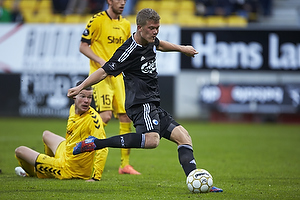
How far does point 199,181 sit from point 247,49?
44.5 feet

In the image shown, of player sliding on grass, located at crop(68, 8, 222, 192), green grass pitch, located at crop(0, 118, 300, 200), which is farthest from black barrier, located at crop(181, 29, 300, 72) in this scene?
player sliding on grass, located at crop(68, 8, 222, 192)

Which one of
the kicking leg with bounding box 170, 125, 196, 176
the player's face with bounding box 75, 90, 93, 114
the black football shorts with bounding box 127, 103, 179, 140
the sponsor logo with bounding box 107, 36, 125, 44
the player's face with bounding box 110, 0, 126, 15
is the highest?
the player's face with bounding box 110, 0, 126, 15

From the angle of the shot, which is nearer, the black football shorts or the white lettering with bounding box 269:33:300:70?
the black football shorts

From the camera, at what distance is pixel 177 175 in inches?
244

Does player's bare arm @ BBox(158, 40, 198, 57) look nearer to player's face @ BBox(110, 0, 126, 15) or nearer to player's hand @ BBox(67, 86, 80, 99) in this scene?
player's hand @ BBox(67, 86, 80, 99)

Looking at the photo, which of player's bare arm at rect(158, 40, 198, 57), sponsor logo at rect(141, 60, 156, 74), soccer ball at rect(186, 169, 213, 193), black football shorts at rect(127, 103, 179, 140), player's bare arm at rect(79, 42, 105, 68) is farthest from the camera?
player's bare arm at rect(79, 42, 105, 68)

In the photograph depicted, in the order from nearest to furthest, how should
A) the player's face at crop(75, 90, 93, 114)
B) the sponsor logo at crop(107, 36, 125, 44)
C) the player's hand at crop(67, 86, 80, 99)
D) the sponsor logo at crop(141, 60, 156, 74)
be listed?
the player's hand at crop(67, 86, 80, 99), the sponsor logo at crop(141, 60, 156, 74), the player's face at crop(75, 90, 93, 114), the sponsor logo at crop(107, 36, 125, 44)

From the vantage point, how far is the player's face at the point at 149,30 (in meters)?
4.62

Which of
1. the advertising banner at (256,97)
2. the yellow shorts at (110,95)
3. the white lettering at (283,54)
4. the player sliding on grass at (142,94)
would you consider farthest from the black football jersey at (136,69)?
the white lettering at (283,54)

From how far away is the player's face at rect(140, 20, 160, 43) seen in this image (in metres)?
4.62

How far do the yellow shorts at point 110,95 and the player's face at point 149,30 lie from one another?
200 cm

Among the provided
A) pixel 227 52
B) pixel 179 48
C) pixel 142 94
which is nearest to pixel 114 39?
pixel 179 48

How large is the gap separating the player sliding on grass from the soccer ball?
5.4 inches

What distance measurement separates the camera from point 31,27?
1828 cm
